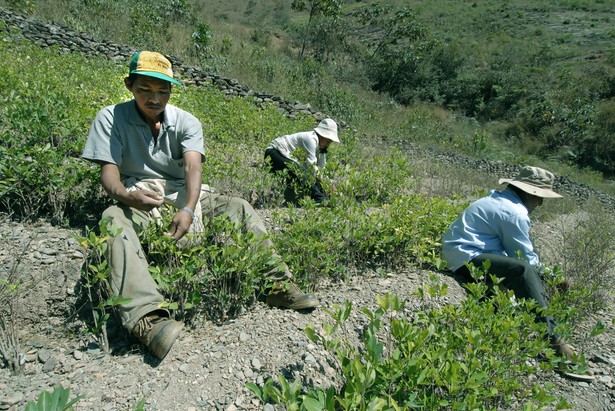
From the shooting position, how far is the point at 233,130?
694cm

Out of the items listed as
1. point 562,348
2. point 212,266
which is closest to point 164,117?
point 212,266

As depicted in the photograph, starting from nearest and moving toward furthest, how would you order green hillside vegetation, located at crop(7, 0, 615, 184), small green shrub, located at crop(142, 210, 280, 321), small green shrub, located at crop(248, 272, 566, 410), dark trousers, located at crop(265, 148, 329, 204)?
1. small green shrub, located at crop(248, 272, 566, 410)
2. small green shrub, located at crop(142, 210, 280, 321)
3. dark trousers, located at crop(265, 148, 329, 204)
4. green hillside vegetation, located at crop(7, 0, 615, 184)

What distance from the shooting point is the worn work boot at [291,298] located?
2699 millimetres

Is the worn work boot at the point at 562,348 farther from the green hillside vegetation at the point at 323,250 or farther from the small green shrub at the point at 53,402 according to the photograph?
the small green shrub at the point at 53,402

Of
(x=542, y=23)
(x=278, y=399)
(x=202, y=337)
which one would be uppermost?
(x=542, y=23)

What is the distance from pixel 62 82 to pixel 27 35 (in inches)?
211

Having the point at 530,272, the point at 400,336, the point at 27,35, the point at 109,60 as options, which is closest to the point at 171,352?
the point at 400,336

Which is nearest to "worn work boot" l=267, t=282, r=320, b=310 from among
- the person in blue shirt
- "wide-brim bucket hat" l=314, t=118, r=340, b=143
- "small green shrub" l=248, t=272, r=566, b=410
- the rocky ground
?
the rocky ground

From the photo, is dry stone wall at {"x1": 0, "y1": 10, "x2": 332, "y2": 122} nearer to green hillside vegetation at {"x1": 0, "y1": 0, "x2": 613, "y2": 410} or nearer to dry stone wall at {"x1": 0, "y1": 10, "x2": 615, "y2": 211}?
dry stone wall at {"x1": 0, "y1": 10, "x2": 615, "y2": 211}

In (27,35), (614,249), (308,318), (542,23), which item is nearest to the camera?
(308,318)

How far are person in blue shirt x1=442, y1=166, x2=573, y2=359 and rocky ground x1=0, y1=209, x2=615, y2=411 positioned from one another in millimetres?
610

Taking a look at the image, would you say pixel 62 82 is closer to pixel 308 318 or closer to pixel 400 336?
pixel 308 318

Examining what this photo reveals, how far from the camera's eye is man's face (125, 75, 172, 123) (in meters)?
2.77

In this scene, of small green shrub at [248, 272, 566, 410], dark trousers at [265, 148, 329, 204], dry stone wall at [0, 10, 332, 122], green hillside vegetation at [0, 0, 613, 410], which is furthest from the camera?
dry stone wall at [0, 10, 332, 122]
